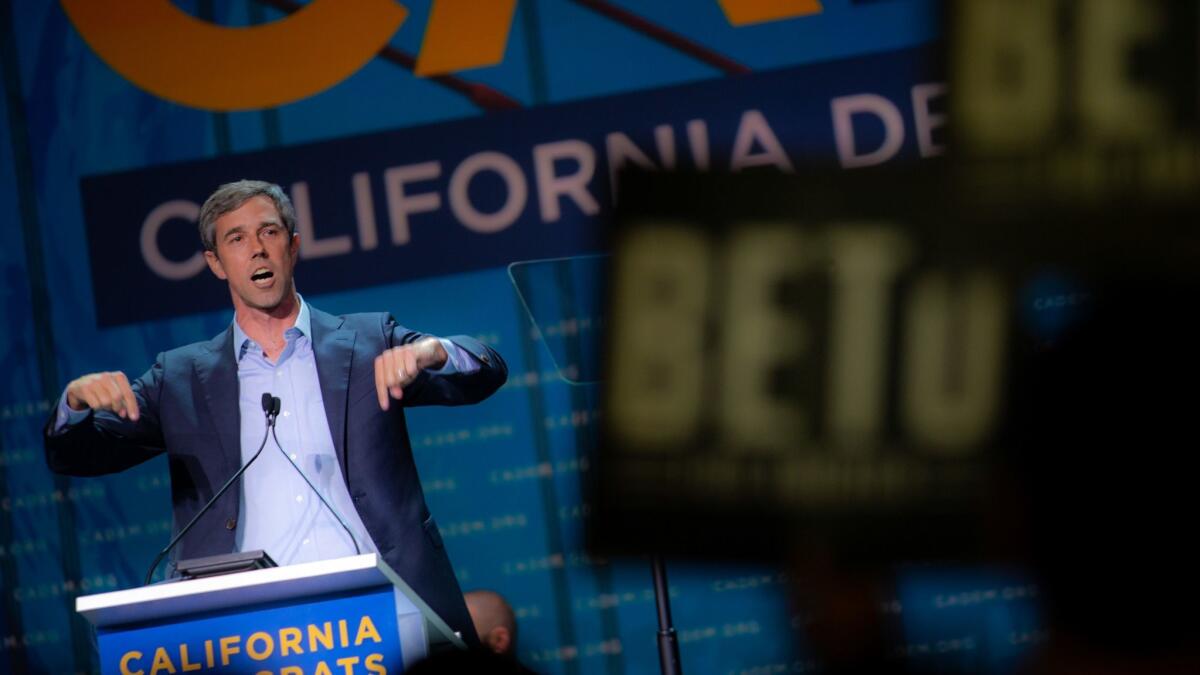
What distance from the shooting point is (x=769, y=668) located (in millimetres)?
4344

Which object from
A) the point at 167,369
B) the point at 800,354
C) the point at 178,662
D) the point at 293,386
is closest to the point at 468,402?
the point at 293,386

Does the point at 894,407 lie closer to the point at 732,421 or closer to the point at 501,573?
the point at 732,421

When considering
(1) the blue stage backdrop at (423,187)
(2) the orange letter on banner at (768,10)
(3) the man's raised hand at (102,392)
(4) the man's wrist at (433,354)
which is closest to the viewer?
(3) the man's raised hand at (102,392)

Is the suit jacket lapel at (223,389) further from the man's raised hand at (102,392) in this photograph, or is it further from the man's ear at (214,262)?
the man's raised hand at (102,392)

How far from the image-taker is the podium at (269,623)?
7.40ft

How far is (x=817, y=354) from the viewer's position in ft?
3.79

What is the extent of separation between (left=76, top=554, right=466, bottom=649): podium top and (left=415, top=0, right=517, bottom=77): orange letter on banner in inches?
103

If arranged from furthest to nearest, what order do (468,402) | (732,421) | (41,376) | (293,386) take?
1. (41,376)
2. (468,402)
3. (293,386)
4. (732,421)

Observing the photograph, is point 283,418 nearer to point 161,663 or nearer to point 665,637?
point 665,637

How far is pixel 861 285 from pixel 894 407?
0.11m

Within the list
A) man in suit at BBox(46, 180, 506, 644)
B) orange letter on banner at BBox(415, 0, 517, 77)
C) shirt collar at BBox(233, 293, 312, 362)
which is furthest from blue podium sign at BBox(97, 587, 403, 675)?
orange letter on banner at BBox(415, 0, 517, 77)

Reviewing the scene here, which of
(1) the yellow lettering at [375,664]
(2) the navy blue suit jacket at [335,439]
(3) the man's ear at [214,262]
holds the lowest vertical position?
(1) the yellow lettering at [375,664]

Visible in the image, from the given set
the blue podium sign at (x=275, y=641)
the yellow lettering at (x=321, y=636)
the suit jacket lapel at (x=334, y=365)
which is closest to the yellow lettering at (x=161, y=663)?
the blue podium sign at (x=275, y=641)

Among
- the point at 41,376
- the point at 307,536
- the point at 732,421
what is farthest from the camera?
the point at 41,376
